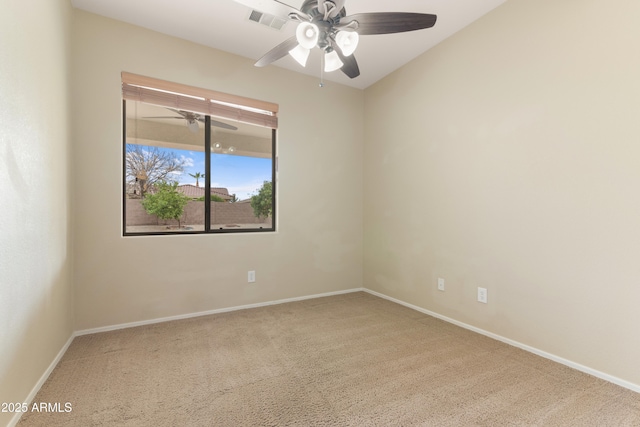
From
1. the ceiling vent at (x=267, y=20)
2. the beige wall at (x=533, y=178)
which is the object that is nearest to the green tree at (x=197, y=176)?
the ceiling vent at (x=267, y=20)

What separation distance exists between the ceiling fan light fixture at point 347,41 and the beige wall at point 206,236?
1.54m

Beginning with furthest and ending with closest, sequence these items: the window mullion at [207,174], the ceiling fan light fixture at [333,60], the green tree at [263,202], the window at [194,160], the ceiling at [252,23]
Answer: the green tree at [263,202] < the window mullion at [207,174] < the window at [194,160] < the ceiling at [252,23] < the ceiling fan light fixture at [333,60]

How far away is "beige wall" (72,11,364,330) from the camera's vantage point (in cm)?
246

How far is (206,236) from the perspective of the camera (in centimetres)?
293

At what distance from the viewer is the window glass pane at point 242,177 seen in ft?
10.5

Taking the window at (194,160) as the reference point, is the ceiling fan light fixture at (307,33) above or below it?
above

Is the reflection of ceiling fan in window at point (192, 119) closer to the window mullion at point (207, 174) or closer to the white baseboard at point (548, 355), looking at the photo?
the window mullion at point (207, 174)

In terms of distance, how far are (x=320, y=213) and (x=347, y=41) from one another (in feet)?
6.77

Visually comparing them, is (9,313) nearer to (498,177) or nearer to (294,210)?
(294,210)

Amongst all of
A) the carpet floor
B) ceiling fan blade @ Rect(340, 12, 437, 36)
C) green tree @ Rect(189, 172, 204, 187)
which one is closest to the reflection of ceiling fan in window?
green tree @ Rect(189, 172, 204, 187)

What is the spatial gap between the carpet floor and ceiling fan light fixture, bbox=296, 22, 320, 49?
81.1 inches

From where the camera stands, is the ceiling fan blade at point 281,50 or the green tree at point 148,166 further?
the green tree at point 148,166

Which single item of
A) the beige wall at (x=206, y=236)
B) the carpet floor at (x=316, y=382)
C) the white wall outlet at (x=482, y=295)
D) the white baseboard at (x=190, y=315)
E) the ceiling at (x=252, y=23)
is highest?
the ceiling at (x=252, y=23)

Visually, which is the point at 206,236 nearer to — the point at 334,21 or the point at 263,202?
the point at 263,202
